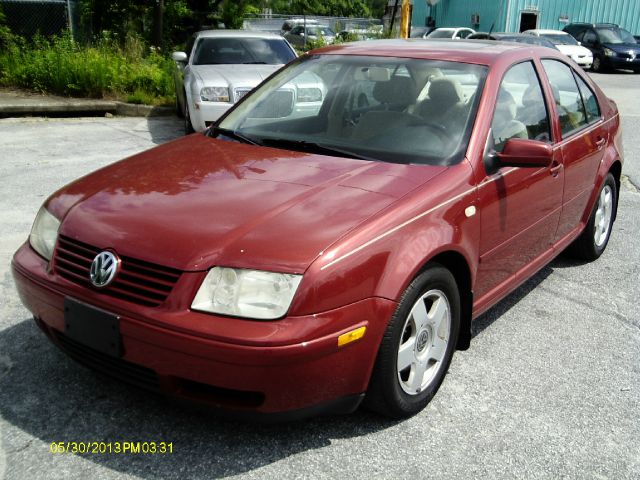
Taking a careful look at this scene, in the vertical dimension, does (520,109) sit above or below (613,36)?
above

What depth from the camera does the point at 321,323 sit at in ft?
8.05

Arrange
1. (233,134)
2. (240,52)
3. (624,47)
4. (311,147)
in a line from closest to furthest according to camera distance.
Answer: (311,147)
(233,134)
(240,52)
(624,47)

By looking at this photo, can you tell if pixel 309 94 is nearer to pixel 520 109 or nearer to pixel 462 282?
pixel 520 109

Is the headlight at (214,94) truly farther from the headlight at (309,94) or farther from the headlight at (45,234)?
the headlight at (45,234)

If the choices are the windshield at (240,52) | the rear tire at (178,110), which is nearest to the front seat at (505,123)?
the windshield at (240,52)

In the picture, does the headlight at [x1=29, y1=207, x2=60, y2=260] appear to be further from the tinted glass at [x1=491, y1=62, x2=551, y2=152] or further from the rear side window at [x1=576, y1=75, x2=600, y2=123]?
the rear side window at [x1=576, y1=75, x2=600, y2=123]

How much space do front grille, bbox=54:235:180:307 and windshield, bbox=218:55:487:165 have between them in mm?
1232

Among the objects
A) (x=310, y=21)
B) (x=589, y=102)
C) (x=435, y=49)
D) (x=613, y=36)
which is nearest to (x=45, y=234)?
(x=435, y=49)

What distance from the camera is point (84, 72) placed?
40.2 ft

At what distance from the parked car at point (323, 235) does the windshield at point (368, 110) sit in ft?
0.04

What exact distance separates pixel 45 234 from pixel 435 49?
234 cm

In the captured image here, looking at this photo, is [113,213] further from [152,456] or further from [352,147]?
[352,147]

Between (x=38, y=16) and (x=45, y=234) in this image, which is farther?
(x=38, y=16)

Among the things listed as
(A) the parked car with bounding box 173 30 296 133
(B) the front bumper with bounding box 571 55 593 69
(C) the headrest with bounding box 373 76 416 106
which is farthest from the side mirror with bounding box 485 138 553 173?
(B) the front bumper with bounding box 571 55 593 69
